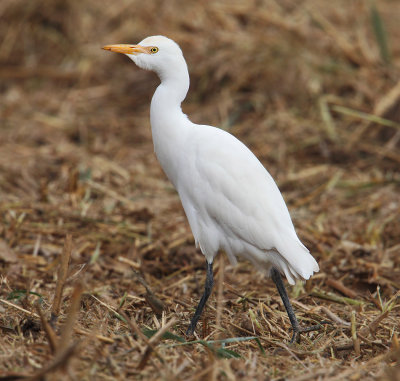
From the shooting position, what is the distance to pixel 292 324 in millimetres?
3279

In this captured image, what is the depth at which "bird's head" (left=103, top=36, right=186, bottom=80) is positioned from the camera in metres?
3.36

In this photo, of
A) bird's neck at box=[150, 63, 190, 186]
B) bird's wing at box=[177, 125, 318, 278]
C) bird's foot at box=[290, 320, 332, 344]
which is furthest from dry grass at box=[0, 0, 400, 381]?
bird's neck at box=[150, 63, 190, 186]

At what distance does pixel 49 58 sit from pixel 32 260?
16.7 ft

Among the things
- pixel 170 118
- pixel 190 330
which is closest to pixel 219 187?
pixel 170 118

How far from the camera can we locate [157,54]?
11.0 ft

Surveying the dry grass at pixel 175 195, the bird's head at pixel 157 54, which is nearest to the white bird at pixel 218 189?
the bird's head at pixel 157 54

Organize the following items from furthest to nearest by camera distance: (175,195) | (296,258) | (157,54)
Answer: (175,195) → (157,54) → (296,258)

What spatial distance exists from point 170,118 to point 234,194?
0.53 metres

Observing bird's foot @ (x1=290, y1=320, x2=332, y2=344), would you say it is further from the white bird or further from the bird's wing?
the bird's wing

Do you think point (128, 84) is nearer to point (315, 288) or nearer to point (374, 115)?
point (374, 115)

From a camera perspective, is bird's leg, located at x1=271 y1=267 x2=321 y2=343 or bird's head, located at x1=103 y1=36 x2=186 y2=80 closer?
bird's leg, located at x1=271 y1=267 x2=321 y2=343

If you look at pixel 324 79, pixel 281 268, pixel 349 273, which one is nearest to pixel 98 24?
pixel 324 79

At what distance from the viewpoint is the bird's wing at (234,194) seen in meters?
3.26

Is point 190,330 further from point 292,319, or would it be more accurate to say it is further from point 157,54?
point 157,54
